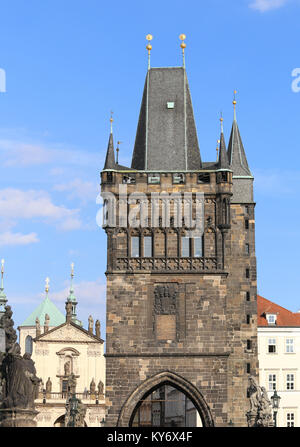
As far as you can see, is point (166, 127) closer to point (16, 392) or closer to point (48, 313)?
point (16, 392)

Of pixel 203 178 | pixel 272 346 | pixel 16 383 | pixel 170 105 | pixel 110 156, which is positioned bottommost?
pixel 16 383

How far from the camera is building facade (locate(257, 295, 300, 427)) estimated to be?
51781mm

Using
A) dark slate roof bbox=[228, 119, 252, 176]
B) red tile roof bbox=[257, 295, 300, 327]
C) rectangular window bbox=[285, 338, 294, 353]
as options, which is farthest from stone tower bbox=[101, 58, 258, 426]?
red tile roof bbox=[257, 295, 300, 327]

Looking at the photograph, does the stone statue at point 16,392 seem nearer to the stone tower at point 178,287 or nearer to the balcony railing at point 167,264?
the stone tower at point 178,287

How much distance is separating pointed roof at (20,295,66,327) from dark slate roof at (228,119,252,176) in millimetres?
40046

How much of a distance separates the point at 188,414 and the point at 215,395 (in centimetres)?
1690

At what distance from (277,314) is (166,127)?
529 inches

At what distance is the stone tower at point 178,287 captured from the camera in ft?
141

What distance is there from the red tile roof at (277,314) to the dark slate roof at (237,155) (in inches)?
370

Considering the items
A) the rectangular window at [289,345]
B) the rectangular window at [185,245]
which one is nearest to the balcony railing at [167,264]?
the rectangular window at [185,245]

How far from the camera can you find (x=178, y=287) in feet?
145

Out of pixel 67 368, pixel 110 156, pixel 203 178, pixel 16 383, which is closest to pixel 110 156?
pixel 110 156
